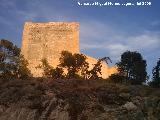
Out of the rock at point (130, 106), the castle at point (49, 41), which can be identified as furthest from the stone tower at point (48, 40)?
the rock at point (130, 106)

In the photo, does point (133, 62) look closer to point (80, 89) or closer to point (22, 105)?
point (80, 89)

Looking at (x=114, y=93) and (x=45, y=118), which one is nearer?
(x=45, y=118)

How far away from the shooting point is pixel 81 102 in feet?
104

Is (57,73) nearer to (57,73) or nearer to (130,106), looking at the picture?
(57,73)

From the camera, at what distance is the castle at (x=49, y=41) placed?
51.0 metres

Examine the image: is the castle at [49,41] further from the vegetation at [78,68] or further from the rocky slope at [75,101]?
the rocky slope at [75,101]

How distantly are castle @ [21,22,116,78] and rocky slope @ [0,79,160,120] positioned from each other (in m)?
15.0

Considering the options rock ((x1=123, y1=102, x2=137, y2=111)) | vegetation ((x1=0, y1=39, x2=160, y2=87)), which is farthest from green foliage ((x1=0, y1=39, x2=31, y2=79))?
rock ((x1=123, y1=102, x2=137, y2=111))

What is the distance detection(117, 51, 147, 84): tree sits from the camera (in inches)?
1625

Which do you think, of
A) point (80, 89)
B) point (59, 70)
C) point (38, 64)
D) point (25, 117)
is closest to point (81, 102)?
point (80, 89)

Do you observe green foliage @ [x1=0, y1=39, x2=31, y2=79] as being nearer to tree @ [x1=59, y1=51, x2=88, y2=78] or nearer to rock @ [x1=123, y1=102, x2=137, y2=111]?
tree @ [x1=59, y1=51, x2=88, y2=78]

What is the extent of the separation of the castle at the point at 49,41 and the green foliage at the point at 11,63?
7.34 meters

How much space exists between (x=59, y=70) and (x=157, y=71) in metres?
10.9

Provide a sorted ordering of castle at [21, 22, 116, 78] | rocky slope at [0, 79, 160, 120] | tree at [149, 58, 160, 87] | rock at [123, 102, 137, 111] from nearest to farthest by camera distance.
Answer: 1. rocky slope at [0, 79, 160, 120]
2. rock at [123, 102, 137, 111]
3. tree at [149, 58, 160, 87]
4. castle at [21, 22, 116, 78]
